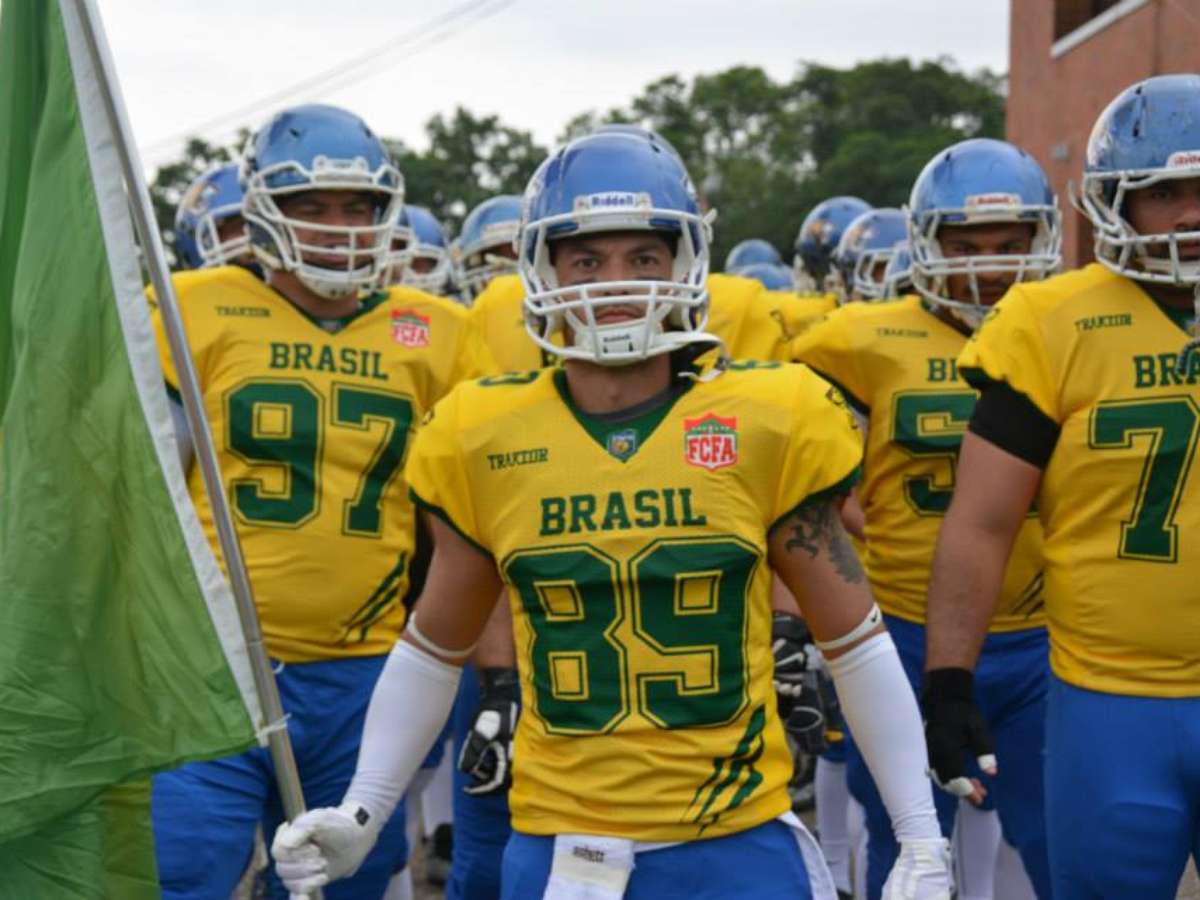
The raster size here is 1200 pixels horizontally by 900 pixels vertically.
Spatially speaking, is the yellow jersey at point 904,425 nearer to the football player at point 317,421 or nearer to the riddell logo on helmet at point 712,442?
the football player at point 317,421

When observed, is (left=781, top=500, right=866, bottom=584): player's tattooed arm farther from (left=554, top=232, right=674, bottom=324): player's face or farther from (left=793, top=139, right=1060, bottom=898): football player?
(left=793, top=139, right=1060, bottom=898): football player

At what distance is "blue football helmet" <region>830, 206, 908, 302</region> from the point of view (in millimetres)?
7281

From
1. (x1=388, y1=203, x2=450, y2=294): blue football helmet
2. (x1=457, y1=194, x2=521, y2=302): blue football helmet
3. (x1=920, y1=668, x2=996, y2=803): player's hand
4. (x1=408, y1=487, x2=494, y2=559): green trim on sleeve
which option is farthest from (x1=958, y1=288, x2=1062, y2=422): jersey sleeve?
(x1=388, y1=203, x2=450, y2=294): blue football helmet

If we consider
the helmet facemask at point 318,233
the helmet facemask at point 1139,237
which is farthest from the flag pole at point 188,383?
the helmet facemask at point 1139,237

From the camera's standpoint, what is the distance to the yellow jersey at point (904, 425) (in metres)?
4.88

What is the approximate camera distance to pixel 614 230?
3.15 meters

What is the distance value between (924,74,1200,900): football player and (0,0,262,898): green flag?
4.77ft

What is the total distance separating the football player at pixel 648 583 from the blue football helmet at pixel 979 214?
1812 mm

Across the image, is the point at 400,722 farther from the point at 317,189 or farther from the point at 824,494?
the point at 317,189

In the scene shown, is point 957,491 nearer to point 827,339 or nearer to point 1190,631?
point 1190,631

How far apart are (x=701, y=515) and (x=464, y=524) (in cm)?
43

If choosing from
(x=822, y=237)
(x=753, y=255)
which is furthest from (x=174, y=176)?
(x=822, y=237)

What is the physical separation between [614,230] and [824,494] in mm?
596

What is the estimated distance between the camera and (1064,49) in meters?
16.9
